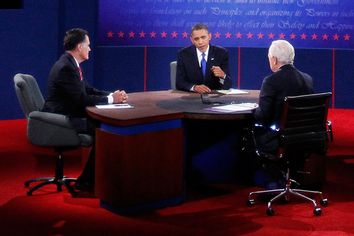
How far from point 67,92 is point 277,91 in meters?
1.58

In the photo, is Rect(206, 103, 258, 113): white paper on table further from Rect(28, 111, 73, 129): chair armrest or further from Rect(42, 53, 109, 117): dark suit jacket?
Rect(28, 111, 73, 129): chair armrest

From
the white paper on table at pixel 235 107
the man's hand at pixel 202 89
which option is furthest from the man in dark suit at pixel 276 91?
the man's hand at pixel 202 89

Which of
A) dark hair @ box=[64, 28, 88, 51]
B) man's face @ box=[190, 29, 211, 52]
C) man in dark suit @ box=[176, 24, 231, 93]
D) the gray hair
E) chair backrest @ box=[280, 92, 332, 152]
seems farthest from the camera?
man in dark suit @ box=[176, 24, 231, 93]

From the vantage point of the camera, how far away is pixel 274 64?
4.88 meters

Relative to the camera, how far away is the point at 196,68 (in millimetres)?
6336

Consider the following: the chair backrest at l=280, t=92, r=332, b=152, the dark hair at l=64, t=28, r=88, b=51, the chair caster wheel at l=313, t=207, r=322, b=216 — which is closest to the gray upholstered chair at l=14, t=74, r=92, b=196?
the dark hair at l=64, t=28, r=88, b=51

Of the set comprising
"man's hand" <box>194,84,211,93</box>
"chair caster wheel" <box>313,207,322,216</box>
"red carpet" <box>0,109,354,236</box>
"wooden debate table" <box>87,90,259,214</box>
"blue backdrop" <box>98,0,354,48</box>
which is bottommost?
"red carpet" <box>0,109,354,236</box>

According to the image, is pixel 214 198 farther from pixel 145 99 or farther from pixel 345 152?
pixel 345 152

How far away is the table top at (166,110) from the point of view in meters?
4.63

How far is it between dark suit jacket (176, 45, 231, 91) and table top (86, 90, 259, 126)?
391mm

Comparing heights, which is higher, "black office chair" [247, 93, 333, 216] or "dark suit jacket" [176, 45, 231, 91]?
"dark suit jacket" [176, 45, 231, 91]

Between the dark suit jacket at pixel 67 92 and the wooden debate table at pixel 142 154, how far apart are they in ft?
0.65

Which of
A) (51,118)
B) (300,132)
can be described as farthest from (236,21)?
(300,132)

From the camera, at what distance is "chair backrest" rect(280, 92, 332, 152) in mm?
4523
